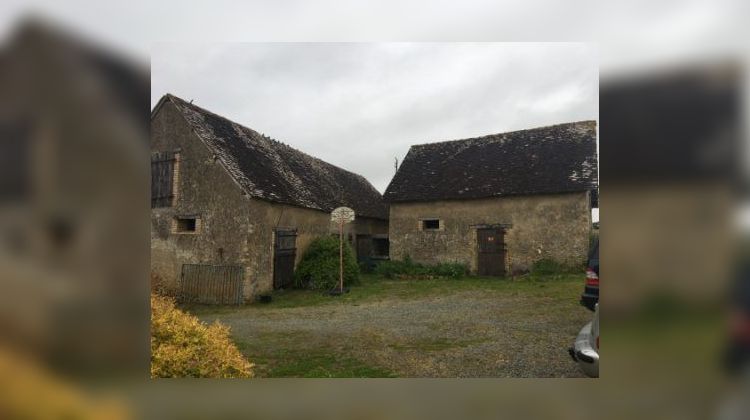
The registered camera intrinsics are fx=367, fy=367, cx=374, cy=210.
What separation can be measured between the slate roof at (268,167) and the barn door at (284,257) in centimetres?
115

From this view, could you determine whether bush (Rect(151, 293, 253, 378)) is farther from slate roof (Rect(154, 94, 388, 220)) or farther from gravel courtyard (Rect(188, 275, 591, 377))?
slate roof (Rect(154, 94, 388, 220))

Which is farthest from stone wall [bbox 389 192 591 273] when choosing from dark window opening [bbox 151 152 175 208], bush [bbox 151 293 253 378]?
bush [bbox 151 293 253 378]

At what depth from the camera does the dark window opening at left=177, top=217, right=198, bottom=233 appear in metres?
11.6

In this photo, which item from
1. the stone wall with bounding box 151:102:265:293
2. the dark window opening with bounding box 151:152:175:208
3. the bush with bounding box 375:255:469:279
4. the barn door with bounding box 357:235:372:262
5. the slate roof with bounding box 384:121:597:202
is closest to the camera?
the stone wall with bounding box 151:102:265:293

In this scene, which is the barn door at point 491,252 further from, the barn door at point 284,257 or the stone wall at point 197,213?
the stone wall at point 197,213

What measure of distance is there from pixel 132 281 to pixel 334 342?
16.4 feet

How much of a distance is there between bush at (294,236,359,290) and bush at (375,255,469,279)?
9.85 feet

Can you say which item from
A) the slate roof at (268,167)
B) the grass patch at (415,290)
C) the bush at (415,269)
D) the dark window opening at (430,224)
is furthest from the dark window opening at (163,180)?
the dark window opening at (430,224)

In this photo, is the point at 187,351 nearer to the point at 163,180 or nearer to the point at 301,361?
the point at 301,361

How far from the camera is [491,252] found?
1534 cm

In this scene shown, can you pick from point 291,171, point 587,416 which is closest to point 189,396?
point 587,416

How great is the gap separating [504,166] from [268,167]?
395 inches

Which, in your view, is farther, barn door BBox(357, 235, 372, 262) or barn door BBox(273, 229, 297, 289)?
barn door BBox(357, 235, 372, 262)

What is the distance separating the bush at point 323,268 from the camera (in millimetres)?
12969
